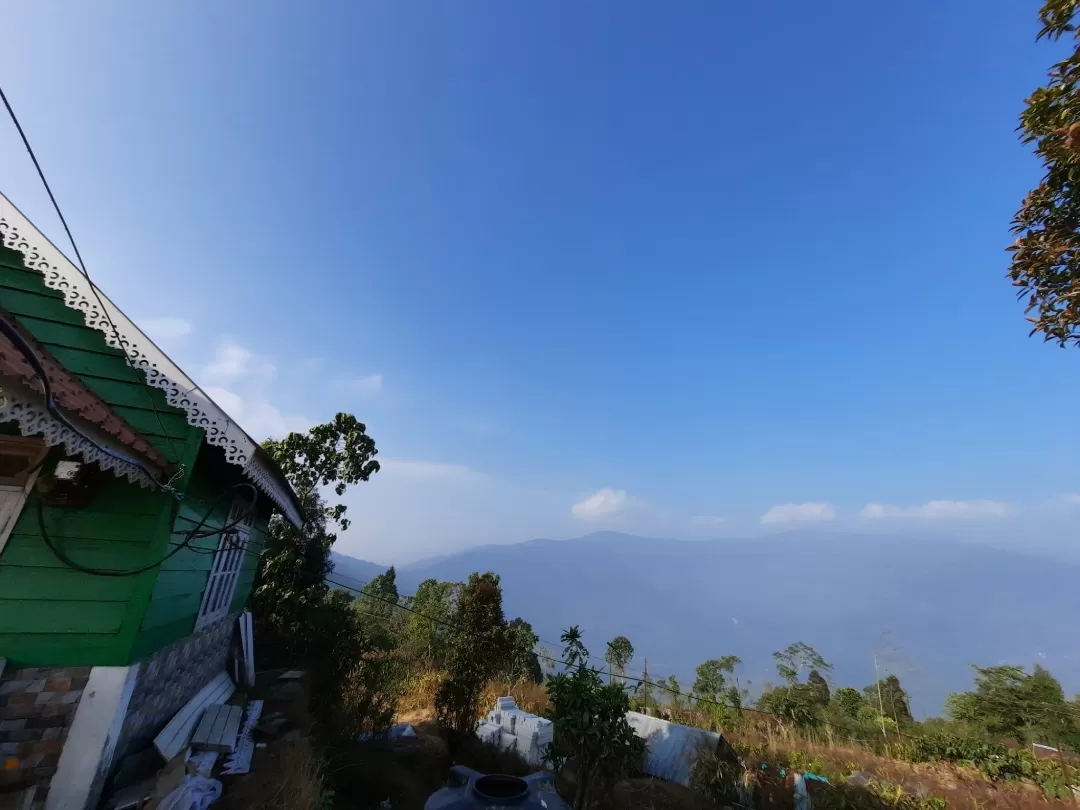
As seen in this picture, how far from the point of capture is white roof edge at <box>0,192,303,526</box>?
14.9ft

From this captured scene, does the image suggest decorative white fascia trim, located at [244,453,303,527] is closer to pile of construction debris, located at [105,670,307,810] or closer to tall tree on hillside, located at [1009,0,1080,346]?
pile of construction debris, located at [105,670,307,810]

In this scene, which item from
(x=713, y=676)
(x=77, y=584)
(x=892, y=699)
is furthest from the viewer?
(x=713, y=676)

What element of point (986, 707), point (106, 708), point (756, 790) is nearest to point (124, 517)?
point (106, 708)

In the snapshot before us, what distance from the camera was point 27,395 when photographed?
3.09 m

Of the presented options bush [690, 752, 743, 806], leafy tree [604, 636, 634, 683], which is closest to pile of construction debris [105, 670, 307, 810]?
bush [690, 752, 743, 806]

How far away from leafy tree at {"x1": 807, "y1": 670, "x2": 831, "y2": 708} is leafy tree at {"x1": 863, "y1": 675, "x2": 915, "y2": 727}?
2126 millimetres

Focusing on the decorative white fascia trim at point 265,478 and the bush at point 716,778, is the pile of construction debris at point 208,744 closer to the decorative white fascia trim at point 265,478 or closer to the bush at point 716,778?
the decorative white fascia trim at point 265,478

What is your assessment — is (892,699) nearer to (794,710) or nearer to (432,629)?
(794,710)

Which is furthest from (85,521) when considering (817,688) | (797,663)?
(797,663)

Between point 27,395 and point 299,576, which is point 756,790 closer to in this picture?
point 299,576

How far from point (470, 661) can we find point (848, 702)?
69.3ft

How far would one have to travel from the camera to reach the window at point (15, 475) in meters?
4.01

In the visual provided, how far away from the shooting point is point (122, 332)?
4648 mm

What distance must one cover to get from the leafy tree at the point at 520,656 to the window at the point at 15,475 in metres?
9.73
